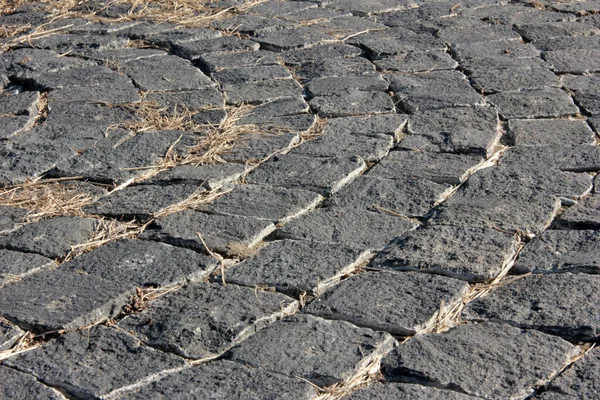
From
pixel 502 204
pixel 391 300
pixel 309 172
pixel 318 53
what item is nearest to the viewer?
pixel 391 300

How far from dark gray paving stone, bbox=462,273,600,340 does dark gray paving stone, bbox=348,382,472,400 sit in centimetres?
37

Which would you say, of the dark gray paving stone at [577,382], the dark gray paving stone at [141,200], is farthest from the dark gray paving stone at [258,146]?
the dark gray paving stone at [577,382]

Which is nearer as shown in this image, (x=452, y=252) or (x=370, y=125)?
(x=452, y=252)

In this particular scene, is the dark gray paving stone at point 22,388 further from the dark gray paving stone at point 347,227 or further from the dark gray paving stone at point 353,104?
the dark gray paving stone at point 353,104

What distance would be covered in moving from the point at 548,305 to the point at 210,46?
113 inches

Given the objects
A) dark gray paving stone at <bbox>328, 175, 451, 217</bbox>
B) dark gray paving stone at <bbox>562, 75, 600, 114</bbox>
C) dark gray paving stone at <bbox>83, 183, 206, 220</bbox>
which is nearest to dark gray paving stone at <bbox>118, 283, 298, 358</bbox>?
dark gray paving stone at <bbox>83, 183, 206, 220</bbox>

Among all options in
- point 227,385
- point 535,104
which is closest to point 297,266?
point 227,385

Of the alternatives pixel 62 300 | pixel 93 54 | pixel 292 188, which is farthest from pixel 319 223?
pixel 93 54

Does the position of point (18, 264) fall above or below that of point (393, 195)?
above

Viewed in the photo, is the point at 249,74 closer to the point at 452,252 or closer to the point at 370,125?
the point at 370,125

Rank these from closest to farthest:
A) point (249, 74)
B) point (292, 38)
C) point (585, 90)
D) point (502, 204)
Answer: point (502, 204) → point (585, 90) → point (249, 74) → point (292, 38)

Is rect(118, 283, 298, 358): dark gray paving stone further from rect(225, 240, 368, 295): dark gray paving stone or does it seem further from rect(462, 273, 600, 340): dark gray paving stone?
rect(462, 273, 600, 340): dark gray paving stone

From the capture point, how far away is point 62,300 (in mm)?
2777

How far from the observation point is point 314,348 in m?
2.54
